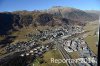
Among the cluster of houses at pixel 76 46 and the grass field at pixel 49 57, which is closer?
the grass field at pixel 49 57

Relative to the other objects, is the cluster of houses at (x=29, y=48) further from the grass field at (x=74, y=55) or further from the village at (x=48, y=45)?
the grass field at (x=74, y=55)

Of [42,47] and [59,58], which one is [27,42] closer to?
[42,47]

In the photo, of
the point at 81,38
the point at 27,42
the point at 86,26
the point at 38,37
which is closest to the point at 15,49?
the point at 27,42

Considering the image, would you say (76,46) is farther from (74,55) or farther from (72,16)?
(72,16)

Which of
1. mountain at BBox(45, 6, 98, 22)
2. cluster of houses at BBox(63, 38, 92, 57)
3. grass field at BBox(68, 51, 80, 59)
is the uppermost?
mountain at BBox(45, 6, 98, 22)

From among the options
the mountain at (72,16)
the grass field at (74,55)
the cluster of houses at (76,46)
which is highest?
the mountain at (72,16)

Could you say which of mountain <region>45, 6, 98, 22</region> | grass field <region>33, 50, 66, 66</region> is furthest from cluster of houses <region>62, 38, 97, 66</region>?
mountain <region>45, 6, 98, 22</region>

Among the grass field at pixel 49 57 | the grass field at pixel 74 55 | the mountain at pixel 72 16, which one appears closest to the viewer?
the grass field at pixel 49 57

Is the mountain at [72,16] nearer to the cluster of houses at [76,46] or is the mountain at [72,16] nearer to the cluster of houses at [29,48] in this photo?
the cluster of houses at [76,46]

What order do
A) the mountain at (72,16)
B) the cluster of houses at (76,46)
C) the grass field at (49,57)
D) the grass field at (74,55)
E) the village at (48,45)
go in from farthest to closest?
the mountain at (72,16)
the cluster of houses at (76,46)
the village at (48,45)
the grass field at (74,55)
the grass field at (49,57)

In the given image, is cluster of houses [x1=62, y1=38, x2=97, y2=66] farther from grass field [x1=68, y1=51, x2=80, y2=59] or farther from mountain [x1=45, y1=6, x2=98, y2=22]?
mountain [x1=45, y1=6, x2=98, y2=22]

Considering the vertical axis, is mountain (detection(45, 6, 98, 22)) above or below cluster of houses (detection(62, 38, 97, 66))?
above

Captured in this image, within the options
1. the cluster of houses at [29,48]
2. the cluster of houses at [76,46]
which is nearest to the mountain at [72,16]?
the cluster of houses at [76,46]

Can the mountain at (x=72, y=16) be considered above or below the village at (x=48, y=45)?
above
